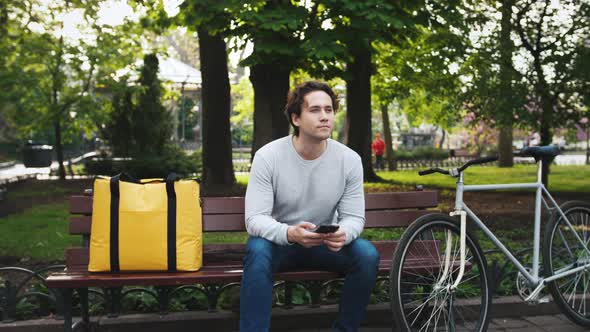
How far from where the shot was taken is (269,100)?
36.5ft

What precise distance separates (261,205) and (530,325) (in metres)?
2.27

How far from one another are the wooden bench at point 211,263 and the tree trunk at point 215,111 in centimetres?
1044

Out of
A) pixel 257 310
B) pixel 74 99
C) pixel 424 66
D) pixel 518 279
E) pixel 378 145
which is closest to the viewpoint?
pixel 257 310

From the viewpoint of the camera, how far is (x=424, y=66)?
1880cm

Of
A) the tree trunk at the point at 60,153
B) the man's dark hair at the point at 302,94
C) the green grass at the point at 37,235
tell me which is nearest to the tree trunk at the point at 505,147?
the tree trunk at the point at 60,153

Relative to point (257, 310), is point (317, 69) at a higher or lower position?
higher

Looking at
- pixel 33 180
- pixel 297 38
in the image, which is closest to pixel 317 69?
pixel 297 38

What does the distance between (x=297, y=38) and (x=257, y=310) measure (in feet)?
21.5

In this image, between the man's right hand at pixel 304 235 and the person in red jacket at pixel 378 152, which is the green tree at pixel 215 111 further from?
the person in red jacket at pixel 378 152

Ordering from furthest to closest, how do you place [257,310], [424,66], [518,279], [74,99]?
[74,99] < [424,66] < [518,279] < [257,310]

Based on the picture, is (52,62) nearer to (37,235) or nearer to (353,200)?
(37,235)

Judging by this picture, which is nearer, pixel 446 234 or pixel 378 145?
pixel 446 234

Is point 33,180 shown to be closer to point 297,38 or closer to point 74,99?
point 74,99

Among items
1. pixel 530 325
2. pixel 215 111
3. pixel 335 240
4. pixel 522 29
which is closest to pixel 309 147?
pixel 335 240
